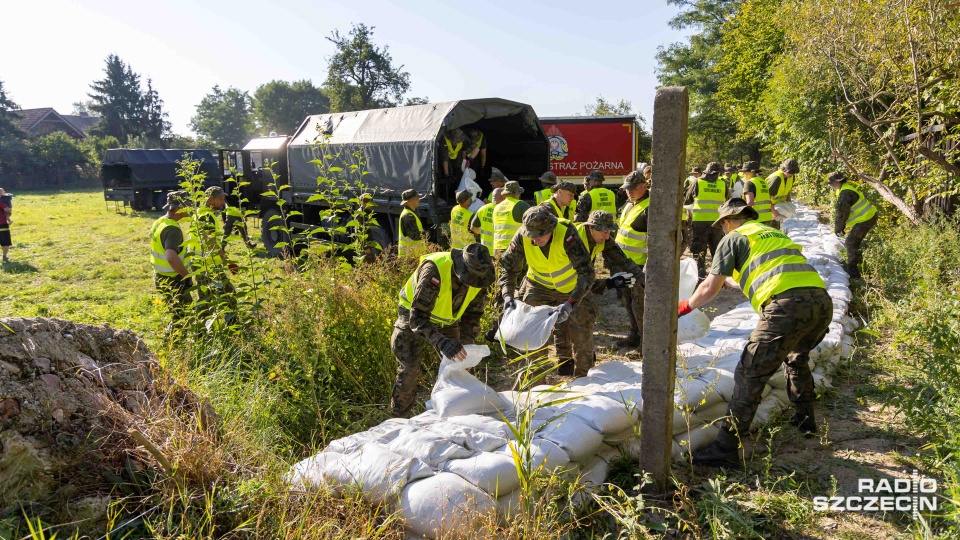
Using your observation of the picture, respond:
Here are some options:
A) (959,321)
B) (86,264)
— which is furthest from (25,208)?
(959,321)

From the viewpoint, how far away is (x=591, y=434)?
2893mm

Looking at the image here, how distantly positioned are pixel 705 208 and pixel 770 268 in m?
Answer: 4.48

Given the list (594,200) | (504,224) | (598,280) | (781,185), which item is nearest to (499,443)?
(598,280)

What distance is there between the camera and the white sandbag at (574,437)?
280 cm

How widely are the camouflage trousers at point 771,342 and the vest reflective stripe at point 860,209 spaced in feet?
15.7

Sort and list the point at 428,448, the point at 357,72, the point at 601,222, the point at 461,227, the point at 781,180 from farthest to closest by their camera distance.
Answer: the point at 357,72 < the point at 781,180 < the point at 461,227 < the point at 601,222 < the point at 428,448

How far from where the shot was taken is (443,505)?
242 cm

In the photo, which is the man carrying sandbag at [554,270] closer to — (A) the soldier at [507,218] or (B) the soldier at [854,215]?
(A) the soldier at [507,218]

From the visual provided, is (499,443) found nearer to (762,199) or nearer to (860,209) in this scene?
(762,199)

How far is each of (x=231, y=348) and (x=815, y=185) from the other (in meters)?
13.5

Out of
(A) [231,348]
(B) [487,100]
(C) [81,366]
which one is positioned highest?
(B) [487,100]

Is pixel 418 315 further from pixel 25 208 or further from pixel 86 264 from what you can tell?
pixel 25 208

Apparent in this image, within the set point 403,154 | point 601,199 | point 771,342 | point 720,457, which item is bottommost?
point 720,457

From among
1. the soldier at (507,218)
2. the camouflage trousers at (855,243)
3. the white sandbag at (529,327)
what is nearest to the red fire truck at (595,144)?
the camouflage trousers at (855,243)
